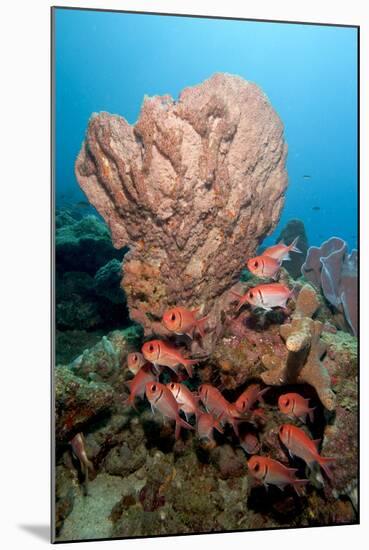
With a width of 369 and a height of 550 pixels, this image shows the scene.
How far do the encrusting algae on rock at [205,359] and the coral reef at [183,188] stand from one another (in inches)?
0.5

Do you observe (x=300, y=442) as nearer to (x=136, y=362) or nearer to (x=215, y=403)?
(x=215, y=403)

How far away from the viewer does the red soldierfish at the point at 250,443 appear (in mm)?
4113

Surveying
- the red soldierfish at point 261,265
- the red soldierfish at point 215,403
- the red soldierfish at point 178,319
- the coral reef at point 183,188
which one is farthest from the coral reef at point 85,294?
the red soldierfish at point 261,265

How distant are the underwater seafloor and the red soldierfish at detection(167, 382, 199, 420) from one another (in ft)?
2.59

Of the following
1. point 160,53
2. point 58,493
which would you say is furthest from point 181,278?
point 160,53

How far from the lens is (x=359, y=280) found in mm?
4219

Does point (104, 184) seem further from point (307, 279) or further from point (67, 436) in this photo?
point (307, 279)

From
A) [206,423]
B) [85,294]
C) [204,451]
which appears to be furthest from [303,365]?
[85,294]

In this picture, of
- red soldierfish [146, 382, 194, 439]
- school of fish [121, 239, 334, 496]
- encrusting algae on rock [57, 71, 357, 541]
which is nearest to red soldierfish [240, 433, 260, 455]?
encrusting algae on rock [57, 71, 357, 541]

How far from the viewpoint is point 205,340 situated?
397 centimetres

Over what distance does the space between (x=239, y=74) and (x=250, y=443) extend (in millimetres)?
3618

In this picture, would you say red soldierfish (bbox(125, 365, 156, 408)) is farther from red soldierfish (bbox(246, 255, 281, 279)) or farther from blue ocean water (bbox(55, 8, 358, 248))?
blue ocean water (bbox(55, 8, 358, 248))

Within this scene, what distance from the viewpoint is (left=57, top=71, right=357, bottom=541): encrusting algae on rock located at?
3.48 m

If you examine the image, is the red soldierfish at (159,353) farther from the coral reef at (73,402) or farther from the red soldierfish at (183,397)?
the coral reef at (73,402)
